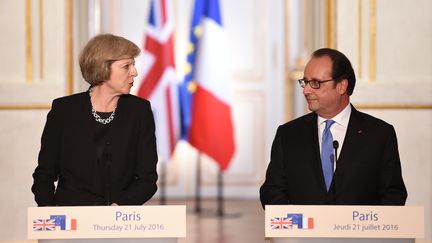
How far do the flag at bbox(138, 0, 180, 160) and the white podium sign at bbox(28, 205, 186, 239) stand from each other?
199 inches

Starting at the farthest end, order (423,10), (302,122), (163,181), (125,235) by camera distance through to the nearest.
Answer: (163,181) → (423,10) → (302,122) → (125,235)

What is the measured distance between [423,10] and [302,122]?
5.93 feet

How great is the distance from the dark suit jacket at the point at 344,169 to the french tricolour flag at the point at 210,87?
4232 mm

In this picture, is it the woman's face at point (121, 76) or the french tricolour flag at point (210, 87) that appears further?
the french tricolour flag at point (210, 87)

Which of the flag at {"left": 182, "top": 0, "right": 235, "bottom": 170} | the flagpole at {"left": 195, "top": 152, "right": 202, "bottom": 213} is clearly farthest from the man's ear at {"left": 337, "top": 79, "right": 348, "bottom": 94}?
the flagpole at {"left": 195, "top": 152, "right": 202, "bottom": 213}

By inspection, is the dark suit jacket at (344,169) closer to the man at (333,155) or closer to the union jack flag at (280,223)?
the man at (333,155)

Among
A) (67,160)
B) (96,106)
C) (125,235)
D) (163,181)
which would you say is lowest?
(163,181)

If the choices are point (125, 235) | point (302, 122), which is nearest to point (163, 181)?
point (302, 122)

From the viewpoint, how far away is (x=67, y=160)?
2.93 metres

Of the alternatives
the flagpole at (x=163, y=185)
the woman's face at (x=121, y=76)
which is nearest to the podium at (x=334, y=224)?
the woman's face at (x=121, y=76)

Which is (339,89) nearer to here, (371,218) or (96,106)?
(371,218)

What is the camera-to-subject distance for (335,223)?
237 cm

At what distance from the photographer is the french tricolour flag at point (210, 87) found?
7340mm

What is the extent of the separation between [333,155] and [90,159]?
3.13 feet
